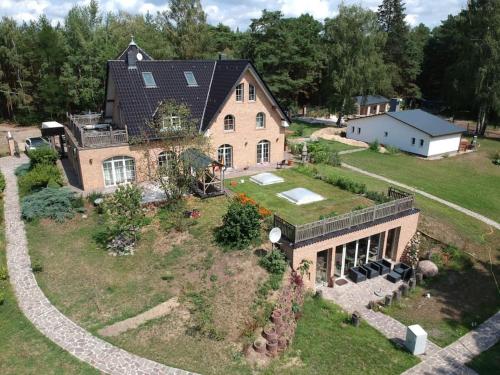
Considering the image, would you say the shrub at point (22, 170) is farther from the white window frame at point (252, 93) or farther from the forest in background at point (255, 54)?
the forest in background at point (255, 54)

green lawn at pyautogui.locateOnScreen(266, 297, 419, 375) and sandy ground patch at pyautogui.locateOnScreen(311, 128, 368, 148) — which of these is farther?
sandy ground patch at pyautogui.locateOnScreen(311, 128, 368, 148)

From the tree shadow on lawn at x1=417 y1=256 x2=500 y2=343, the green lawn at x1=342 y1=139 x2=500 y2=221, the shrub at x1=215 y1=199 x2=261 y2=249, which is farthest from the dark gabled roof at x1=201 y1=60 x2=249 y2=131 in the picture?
the tree shadow on lawn at x1=417 y1=256 x2=500 y2=343

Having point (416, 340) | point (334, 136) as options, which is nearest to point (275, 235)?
point (416, 340)

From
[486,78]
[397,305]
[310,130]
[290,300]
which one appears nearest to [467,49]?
[486,78]

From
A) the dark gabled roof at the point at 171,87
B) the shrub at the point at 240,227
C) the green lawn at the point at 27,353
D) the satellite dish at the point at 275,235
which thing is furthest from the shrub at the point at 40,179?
the satellite dish at the point at 275,235

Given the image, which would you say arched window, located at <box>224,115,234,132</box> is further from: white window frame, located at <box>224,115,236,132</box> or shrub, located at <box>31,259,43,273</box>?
shrub, located at <box>31,259,43,273</box>

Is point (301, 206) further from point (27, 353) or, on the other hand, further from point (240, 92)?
point (27, 353)
